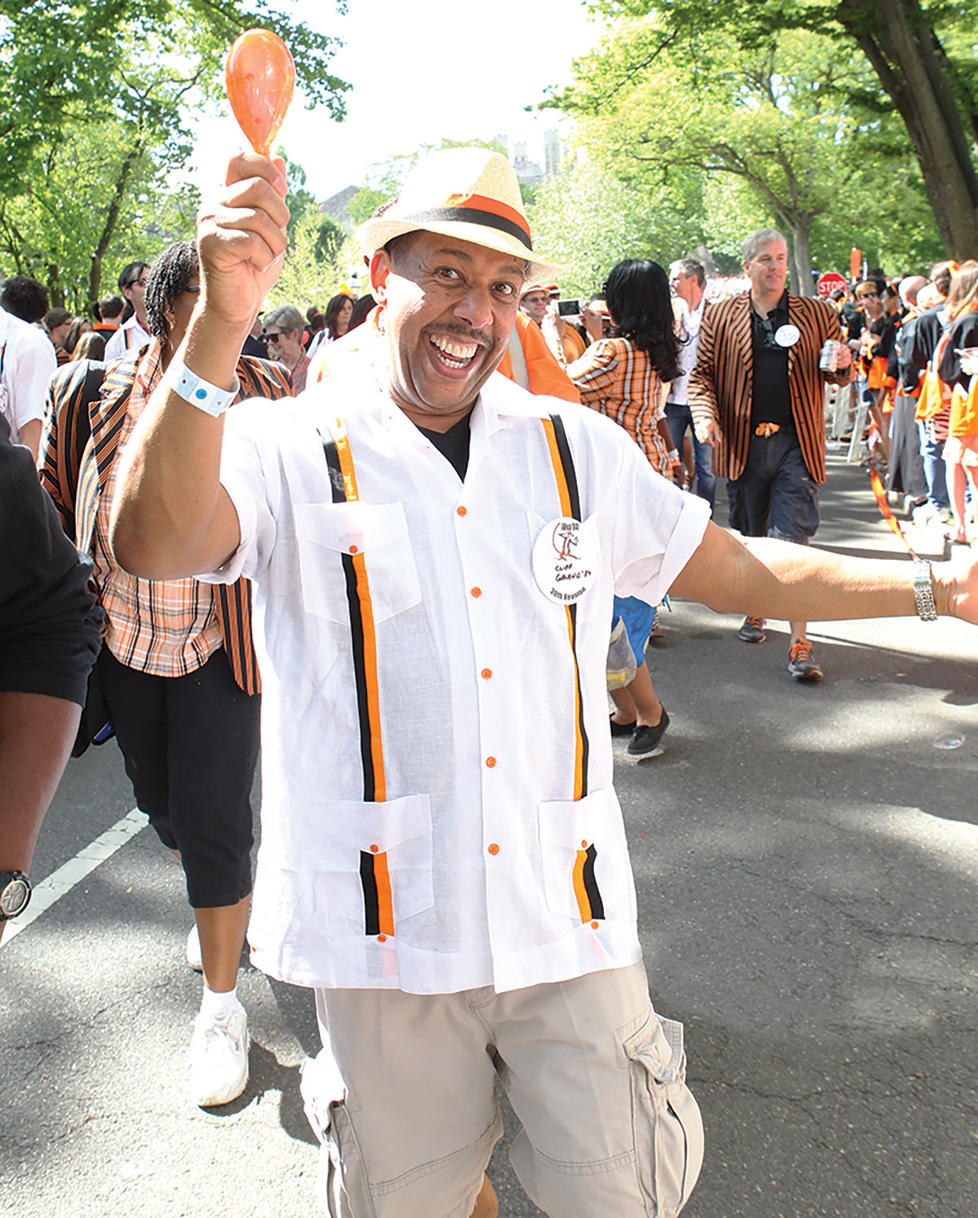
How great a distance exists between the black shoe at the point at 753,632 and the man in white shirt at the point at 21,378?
4183 millimetres

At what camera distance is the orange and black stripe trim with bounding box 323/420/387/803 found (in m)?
1.84

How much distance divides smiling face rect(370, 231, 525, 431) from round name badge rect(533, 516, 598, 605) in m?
0.27

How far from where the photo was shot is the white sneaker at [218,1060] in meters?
2.97

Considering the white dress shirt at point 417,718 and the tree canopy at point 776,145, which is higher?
the tree canopy at point 776,145

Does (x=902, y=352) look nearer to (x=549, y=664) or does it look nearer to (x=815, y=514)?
(x=815, y=514)

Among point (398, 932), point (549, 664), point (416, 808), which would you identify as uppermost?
point (549, 664)

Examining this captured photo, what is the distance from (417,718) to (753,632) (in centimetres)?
563

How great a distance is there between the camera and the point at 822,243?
4650 cm

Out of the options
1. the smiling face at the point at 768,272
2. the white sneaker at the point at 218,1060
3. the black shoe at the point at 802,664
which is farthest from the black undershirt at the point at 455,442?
the smiling face at the point at 768,272

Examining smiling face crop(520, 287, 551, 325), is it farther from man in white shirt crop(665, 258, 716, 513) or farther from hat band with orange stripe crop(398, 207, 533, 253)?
hat band with orange stripe crop(398, 207, 533, 253)

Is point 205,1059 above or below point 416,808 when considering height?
below

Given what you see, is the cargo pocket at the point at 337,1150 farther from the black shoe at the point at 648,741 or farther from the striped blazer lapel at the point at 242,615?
the black shoe at the point at 648,741

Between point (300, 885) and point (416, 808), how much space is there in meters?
0.23

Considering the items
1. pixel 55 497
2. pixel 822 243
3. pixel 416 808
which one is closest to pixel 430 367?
pixel 416 808
